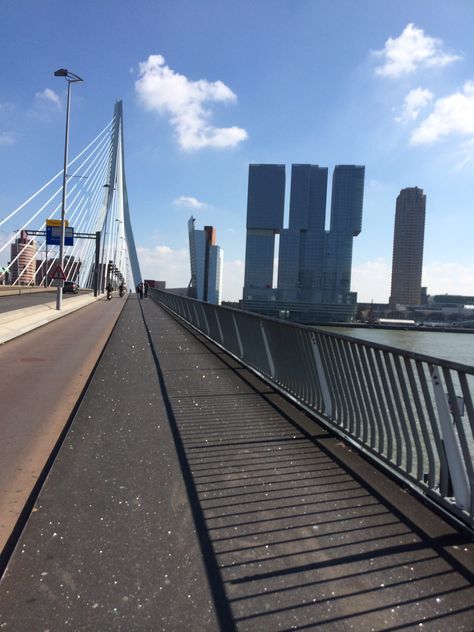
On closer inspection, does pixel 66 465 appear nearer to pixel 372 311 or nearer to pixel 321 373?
pixel 321 373

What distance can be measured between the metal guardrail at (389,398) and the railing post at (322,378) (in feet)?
0.04

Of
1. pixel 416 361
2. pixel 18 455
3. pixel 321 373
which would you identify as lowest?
pixel 18 455

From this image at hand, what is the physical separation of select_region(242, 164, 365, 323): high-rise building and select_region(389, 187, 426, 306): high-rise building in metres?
7.28

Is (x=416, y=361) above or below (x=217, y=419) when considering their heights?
above

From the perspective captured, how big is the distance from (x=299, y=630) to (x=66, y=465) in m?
2.70

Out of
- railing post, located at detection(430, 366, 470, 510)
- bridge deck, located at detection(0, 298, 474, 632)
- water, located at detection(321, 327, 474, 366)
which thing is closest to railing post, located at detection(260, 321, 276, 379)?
water, located at detection(321, 327, 474, 366)

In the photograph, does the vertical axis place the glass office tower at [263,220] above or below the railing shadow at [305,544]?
above

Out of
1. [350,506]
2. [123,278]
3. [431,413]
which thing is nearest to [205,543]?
[350,506]

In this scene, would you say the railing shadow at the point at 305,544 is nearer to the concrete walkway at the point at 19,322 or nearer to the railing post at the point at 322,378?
the railing post at the point at 322,378

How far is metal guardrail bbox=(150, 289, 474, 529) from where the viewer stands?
3504 millimetres

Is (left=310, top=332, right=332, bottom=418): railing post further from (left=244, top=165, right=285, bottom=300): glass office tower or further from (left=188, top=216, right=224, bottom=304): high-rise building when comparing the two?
(left=188, top=216, right=224, bottom=304): high-rise building

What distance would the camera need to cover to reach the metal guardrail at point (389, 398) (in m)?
3.50

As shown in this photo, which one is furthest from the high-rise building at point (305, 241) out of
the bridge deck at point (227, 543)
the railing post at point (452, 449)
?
the railing post at point (452, 449)

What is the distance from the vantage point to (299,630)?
2.33 metres
